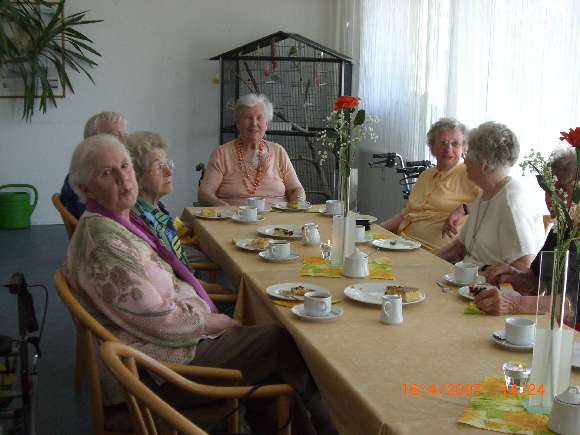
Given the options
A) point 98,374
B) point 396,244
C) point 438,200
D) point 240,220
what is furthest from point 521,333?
point 438,200

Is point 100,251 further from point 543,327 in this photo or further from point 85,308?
point 543,327

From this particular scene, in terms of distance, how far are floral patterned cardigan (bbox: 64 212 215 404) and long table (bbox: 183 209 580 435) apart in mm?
305

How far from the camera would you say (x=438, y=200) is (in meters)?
3.88

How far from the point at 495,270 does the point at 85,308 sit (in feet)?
4.79

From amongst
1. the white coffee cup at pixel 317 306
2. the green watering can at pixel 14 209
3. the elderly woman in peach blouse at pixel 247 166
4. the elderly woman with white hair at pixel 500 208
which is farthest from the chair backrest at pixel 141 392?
the green watering can at pixel 14 209

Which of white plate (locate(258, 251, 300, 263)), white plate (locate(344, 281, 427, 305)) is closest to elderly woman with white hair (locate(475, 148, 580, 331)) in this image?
white plate (locate(344, 281, 427, 305))

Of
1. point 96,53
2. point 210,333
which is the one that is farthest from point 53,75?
point 210,333

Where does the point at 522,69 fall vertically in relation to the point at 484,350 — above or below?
above

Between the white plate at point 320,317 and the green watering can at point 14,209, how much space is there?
5250mm

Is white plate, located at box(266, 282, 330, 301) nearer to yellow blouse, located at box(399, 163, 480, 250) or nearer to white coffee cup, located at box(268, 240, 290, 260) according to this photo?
white coffee cup, located at box(268, 240, 290, 260)

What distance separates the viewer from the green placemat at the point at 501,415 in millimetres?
1325

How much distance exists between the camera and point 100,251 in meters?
1.97
